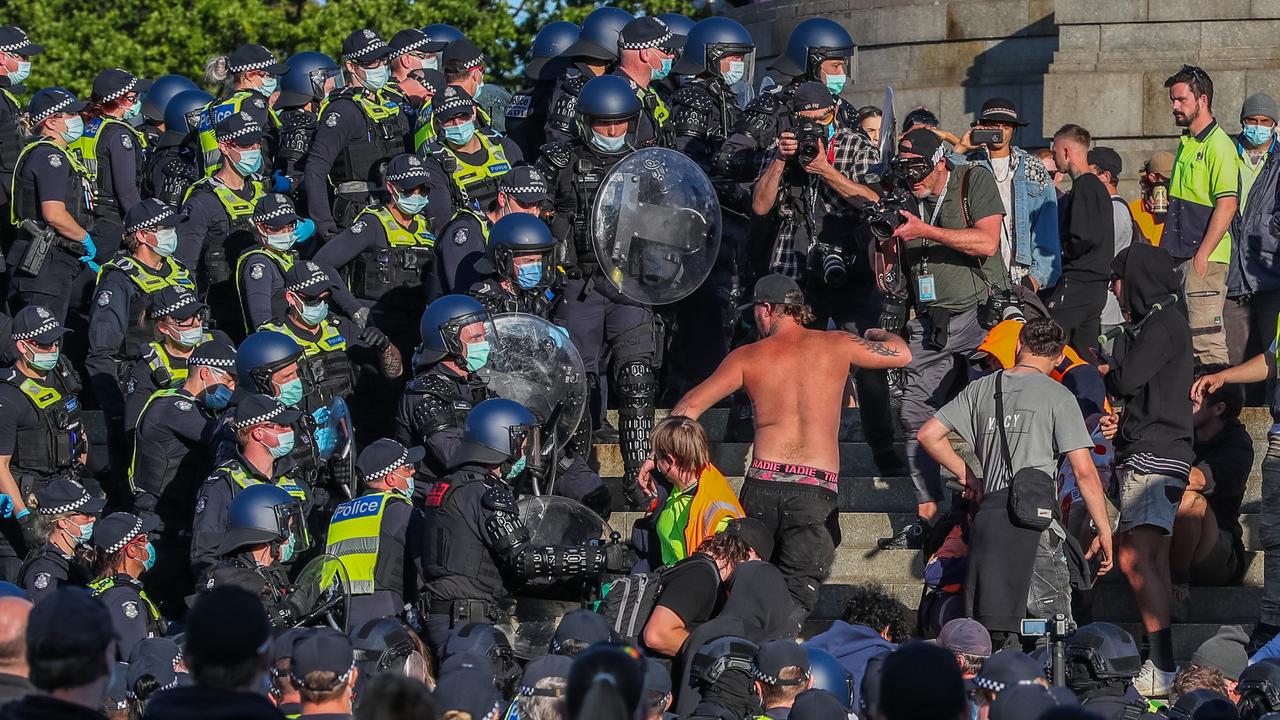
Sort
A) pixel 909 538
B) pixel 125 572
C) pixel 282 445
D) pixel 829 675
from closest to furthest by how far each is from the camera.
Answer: pixel 829 675 → pixel 125 572 → pixel 909 538 → pixel 282 445

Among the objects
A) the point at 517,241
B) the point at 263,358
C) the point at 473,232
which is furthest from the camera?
the point at 473,232

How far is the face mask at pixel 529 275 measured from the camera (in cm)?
1228

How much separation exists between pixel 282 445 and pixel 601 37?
4953 mm

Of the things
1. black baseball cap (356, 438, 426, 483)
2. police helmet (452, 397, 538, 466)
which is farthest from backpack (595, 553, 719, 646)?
black baseball cap (356, 438, 426, 483)

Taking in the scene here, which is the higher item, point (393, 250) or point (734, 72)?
point (734, 72)

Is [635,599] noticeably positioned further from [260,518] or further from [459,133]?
[459,133]

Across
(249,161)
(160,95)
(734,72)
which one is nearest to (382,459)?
(249,161)

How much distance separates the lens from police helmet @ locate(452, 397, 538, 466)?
10180 millimetres

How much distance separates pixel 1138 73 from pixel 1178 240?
3.11 m

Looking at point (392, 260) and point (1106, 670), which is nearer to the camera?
point (1106, 670)

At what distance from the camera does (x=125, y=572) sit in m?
10.5

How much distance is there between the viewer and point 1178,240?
13.0 m

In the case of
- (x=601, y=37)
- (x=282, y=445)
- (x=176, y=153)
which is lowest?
(x=282, y=445)

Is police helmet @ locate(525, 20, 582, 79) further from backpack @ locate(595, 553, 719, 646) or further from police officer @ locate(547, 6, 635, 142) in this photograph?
backpack @ locate(595, 553, 719, 646)
